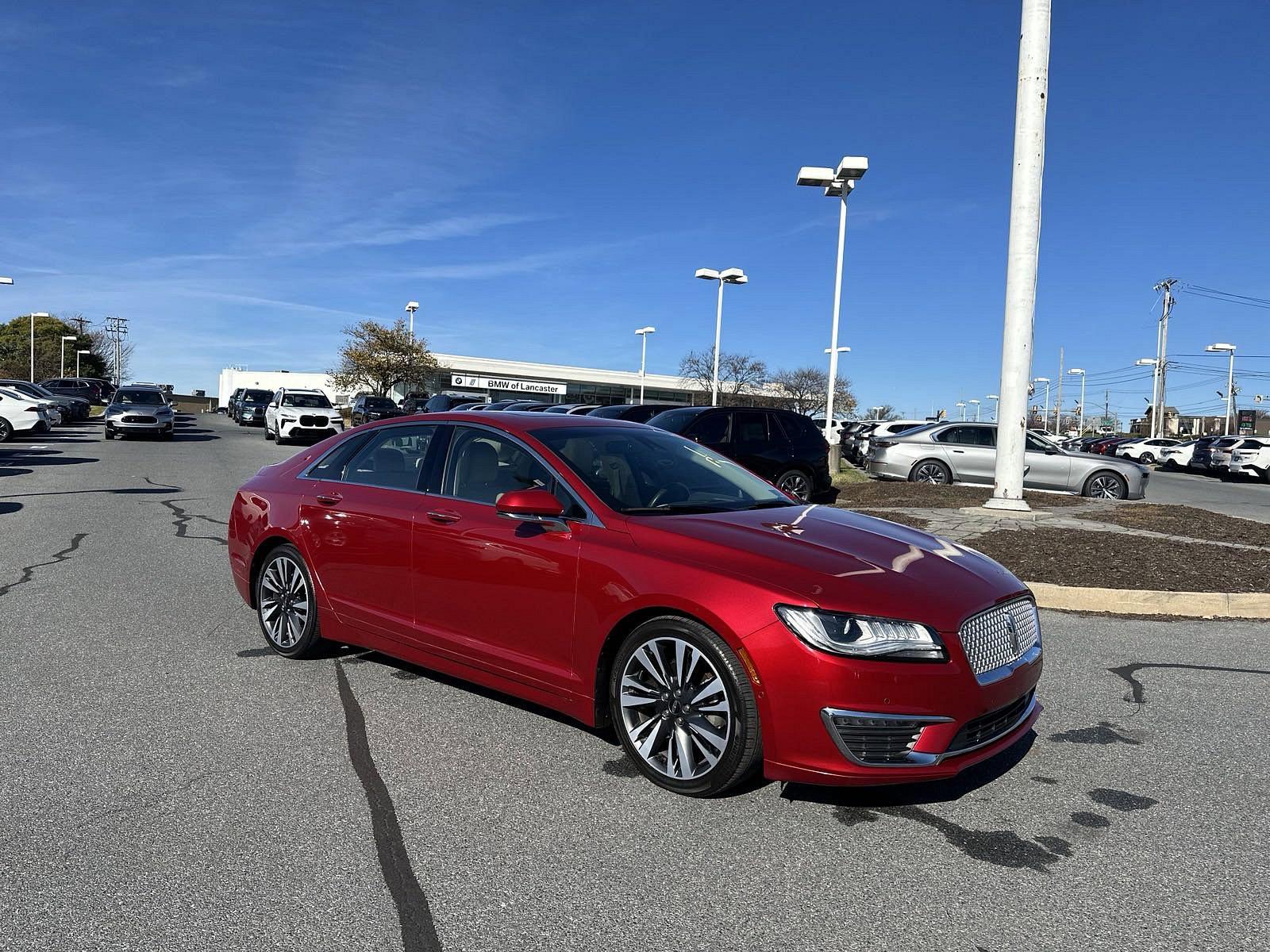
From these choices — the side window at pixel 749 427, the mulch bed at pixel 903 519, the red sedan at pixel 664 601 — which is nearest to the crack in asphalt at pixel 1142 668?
the red sedan at pixel 664 601

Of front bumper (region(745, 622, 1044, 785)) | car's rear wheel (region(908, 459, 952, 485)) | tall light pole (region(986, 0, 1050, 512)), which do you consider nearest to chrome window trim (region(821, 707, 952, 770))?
front bumper (region(745, 622, 1044, 785))

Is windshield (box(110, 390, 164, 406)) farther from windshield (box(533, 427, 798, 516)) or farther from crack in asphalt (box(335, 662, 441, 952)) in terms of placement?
crack in asphalt (box(335, 662, 441, 952))

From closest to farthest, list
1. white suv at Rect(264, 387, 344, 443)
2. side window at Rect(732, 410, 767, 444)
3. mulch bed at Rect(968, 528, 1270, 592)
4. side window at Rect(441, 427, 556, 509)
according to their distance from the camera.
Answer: side window at Rect(441, 427, 556, 509)
mulch bed at Rect(968, 528, 1270, 592)
side window at Rect(732, 410, 767, 444)
white suv at Rect(264, 387, 344, 443)

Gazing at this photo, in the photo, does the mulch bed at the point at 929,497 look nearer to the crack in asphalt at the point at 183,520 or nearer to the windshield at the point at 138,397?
the crack in asphalt at the point at 183,520

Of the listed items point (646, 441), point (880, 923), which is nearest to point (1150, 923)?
point (880, 923)

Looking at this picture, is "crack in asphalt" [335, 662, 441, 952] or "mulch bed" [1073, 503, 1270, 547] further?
"mulch bed" [1073, 503, 1270, 547]

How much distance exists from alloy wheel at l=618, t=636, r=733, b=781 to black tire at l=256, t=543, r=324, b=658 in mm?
2398

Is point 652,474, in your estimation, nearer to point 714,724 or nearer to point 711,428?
point 714,724

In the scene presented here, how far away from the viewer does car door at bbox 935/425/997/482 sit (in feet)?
65.4

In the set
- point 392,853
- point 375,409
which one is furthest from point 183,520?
point 375,409

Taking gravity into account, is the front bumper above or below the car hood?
below

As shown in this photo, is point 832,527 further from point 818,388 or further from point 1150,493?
point 818,388

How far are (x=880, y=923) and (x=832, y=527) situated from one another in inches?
73.9

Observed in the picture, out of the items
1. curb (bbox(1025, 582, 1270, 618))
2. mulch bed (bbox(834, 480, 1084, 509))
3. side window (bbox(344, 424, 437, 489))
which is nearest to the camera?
side window (bbox(344, 424, 437, 489))
